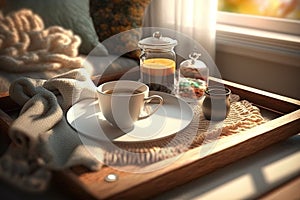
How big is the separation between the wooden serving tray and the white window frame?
0.85m

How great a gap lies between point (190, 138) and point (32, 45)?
1045mm

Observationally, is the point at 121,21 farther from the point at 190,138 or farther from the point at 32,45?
the point at 190,138


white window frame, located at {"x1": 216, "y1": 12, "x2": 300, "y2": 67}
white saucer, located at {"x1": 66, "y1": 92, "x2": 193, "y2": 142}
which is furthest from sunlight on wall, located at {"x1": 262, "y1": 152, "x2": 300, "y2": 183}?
white window frame, located at {"x1": 216, "y1": 12, "x2": 300, "y2": 67}

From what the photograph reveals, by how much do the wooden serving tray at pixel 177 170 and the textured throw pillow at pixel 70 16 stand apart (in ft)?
2.83

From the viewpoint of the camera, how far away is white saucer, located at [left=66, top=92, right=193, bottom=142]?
3.22ft

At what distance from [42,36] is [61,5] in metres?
0.24

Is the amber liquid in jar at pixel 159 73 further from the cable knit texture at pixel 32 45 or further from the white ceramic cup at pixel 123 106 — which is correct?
the cable knit texture at pixel 32 45

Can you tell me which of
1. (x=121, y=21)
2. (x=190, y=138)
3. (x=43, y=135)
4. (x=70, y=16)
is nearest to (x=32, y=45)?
(x=70, y=16)

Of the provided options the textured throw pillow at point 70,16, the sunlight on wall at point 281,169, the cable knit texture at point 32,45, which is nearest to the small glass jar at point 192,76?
the sunlight on wall at point 281,169

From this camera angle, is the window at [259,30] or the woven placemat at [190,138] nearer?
the woven placemat at [190,138]

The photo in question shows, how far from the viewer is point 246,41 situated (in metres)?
2.14

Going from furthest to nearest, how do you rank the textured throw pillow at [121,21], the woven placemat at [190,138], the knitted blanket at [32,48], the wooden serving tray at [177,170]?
the textured throw pillow at [121,21], the knitted blanket at [32,48], the woven placemat at [190,138], the wooden serving tray at [177,170]

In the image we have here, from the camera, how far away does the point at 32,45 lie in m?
1.79

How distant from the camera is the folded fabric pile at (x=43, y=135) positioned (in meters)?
0.85
